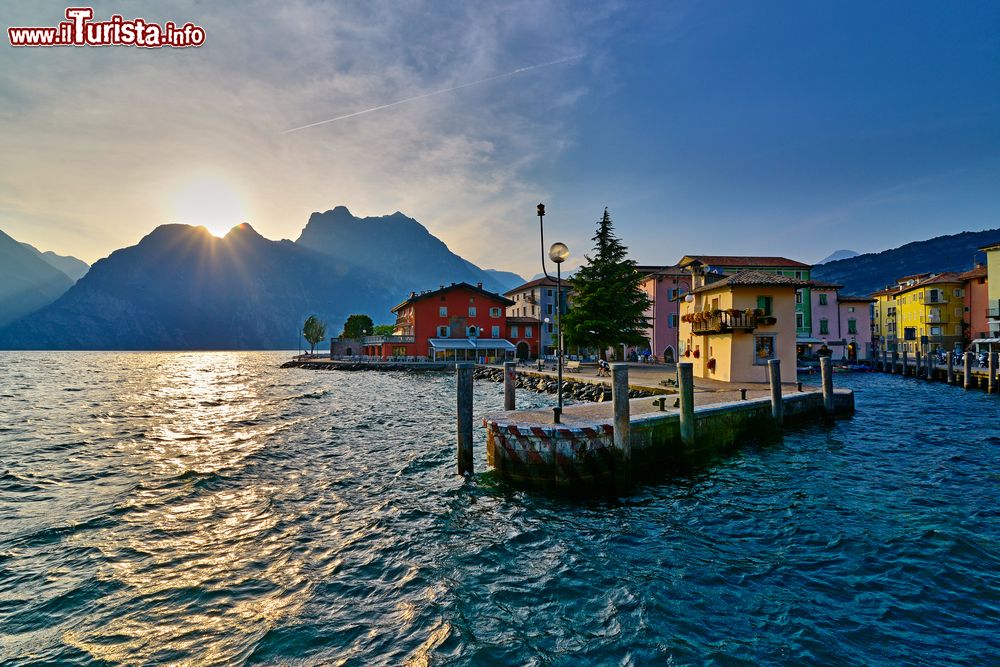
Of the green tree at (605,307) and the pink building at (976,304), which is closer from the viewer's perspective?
the green tree at (605,307)

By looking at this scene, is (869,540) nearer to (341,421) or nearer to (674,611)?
(674,611)

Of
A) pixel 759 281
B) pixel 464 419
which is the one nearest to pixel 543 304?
pixel 759 281

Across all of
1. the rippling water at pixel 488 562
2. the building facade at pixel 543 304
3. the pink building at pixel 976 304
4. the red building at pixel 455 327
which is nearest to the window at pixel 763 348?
the rippling water at pixel 488 562

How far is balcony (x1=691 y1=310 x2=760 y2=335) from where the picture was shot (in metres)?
27.0

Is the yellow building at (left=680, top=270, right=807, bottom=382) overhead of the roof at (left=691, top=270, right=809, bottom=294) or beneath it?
beneath

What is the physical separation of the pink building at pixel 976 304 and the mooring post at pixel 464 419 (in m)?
76.1

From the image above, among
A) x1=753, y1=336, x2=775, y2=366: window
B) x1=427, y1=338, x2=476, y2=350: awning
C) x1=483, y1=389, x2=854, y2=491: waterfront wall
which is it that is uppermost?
x1=427, y1=338, x2=476, y2=350: awning

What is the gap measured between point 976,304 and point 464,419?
270ft

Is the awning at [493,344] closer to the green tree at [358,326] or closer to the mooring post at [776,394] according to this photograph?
the green tree at [358,326]

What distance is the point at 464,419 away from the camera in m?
12.6

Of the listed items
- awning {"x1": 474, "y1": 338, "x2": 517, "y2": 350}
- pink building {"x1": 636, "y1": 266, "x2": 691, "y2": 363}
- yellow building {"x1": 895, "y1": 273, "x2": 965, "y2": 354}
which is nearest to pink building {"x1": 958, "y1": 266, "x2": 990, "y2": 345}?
yellow building {"x1": 895, "y1": 273, "x2": 965, "y2": 354}

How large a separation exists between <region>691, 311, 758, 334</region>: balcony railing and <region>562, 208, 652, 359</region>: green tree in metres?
12.4

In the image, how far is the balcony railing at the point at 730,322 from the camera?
26969mm

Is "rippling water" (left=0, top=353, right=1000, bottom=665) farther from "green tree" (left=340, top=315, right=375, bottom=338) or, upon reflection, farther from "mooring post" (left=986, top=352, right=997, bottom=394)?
"green tree" (left=340, top=315, right=375, bottom=338)
